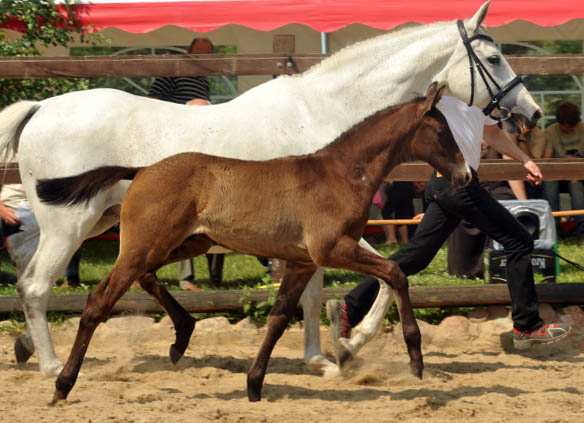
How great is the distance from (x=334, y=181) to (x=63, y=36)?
217 inches

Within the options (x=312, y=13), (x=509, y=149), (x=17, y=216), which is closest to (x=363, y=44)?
(x=509, y=149)

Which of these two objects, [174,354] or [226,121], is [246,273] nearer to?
[174,354]

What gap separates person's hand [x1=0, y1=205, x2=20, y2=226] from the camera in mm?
6413

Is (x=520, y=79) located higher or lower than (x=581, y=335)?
higher

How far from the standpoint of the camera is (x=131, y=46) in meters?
10.6

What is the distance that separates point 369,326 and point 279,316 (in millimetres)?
770

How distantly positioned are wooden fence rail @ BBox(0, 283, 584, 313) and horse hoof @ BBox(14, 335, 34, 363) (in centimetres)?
75

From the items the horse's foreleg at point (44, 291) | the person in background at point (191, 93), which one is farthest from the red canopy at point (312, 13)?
the horse's foreleg at point (44, 291)

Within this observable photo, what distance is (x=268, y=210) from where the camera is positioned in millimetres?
4523

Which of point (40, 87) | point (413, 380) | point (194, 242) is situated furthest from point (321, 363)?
point (40, 87)

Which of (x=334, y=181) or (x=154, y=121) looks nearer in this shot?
(x=334, y=181)

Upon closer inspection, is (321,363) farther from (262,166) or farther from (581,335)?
(581,335)

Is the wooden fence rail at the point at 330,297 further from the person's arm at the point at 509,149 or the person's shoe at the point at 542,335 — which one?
the person's arm at the point at 509,149

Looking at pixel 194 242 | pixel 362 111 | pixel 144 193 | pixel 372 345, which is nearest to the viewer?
pixel 144 193
